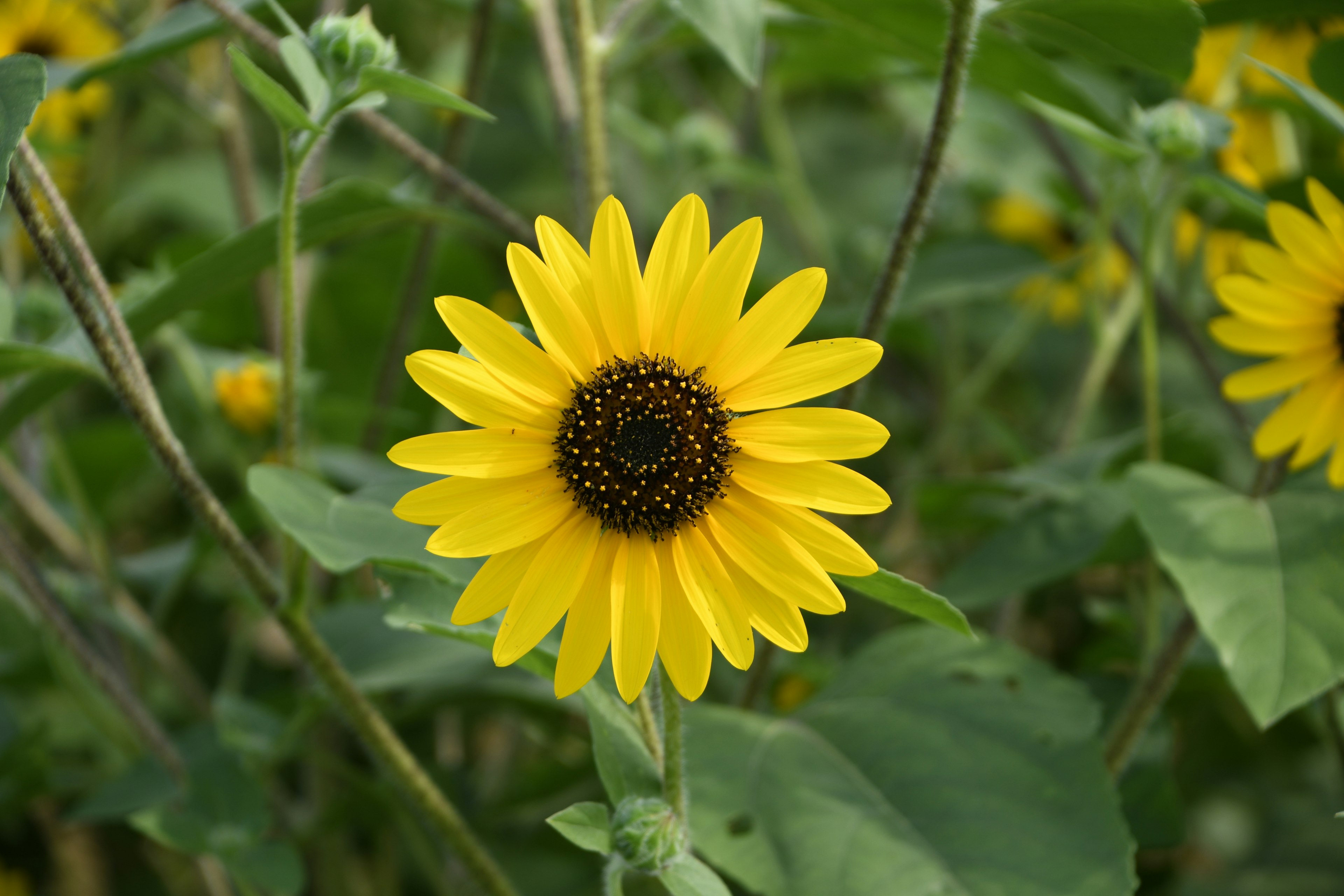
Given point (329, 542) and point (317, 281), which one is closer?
point (329, 542)

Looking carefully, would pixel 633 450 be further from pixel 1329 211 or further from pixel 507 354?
pixel 1329 211

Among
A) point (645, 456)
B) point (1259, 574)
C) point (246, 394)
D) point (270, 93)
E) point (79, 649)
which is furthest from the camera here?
point (246, 394)

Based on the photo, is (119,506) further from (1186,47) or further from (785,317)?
(1186,47)

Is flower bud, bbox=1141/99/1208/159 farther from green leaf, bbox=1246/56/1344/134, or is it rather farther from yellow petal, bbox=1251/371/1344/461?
yellow petal, bbox=1251/371/1344/461

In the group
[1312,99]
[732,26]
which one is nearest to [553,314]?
[732,26]

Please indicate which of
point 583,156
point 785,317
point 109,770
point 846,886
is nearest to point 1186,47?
point 785,317
